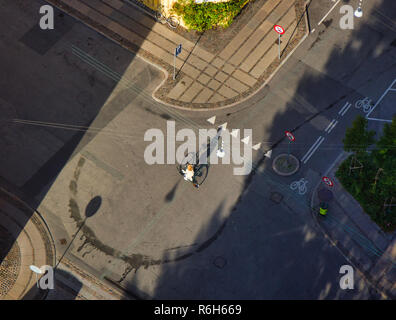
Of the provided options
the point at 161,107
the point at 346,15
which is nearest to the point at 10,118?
the point at 161,107

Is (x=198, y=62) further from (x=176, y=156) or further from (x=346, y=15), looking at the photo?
(x=346, y=15)

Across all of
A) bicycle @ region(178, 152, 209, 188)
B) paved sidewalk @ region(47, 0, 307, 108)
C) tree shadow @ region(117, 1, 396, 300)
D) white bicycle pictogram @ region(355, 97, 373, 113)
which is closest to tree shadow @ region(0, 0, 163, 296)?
paved sidewalk @ region(47, 0, 307, 108)

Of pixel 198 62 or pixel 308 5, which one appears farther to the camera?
pixel 308 5

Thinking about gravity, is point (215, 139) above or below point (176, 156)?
above

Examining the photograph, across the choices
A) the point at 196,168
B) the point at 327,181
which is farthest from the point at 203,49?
the point at 327,181

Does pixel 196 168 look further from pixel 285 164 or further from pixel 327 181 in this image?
pixel 327 181

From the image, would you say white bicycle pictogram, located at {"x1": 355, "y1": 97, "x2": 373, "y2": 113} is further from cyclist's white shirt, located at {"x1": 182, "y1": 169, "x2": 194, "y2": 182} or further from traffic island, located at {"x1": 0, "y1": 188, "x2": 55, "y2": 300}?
traffic island, located at {"x1": 0, "y1": 188, "x2": 55, "y2": 300}
